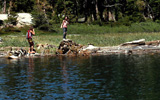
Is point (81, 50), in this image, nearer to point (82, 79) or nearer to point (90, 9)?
point (82, 79)

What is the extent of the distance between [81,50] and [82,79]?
578 inches

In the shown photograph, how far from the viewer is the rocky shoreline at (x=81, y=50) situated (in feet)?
120

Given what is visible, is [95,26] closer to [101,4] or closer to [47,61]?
[101,4]

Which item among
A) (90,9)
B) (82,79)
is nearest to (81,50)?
(82,79)

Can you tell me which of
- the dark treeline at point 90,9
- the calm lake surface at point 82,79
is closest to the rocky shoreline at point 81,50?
the calm lake surface at point 82,79

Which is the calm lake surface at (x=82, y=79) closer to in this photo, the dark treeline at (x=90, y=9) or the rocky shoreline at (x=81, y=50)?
the rocky shoreline at (x=81, y=50)

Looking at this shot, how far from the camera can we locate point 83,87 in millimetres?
19875

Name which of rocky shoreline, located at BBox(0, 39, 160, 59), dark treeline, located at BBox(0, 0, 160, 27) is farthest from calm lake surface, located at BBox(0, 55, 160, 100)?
dark treeline, located at BBox(0, 0, 160, 27)

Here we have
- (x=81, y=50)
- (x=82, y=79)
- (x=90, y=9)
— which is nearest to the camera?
(x=82, y=79)

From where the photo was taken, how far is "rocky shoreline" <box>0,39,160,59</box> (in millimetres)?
36625

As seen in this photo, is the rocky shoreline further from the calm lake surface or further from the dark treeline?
the dark treeline

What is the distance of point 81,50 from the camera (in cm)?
3691

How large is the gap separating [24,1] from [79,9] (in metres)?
11.6

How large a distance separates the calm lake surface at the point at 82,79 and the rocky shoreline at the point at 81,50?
4698mm
